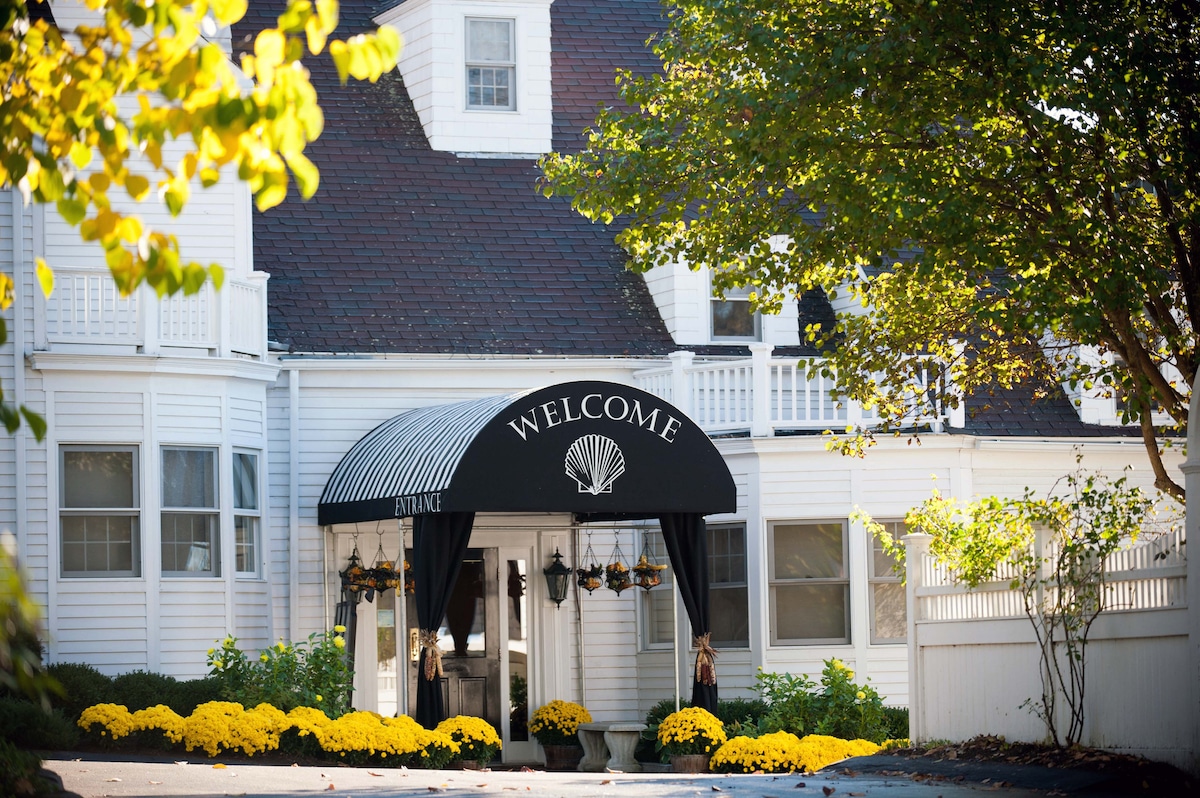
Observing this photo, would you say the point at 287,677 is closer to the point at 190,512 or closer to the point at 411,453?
the point at 190,512

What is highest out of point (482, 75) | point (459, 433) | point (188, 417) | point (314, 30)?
point (482, 75)

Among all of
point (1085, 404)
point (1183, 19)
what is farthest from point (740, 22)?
point (1085, 404)

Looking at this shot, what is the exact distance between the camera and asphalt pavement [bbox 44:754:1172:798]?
38.0ft

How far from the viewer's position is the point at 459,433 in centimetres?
1739

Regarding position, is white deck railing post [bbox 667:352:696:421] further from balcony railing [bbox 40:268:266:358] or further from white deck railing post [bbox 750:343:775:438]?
balcony railing [bbox 40:268:266:358]

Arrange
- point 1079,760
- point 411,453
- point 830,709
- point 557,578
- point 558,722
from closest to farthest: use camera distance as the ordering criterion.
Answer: point 1079,760
point 411,453
point 830,709
point 558,722
point 557,578

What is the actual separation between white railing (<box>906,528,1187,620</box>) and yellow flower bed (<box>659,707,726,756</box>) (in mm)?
2928

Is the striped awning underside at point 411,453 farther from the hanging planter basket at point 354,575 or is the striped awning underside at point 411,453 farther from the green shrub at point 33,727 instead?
the green shrub at point 33,727

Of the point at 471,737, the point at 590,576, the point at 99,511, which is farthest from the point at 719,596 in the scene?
the point at 99,511

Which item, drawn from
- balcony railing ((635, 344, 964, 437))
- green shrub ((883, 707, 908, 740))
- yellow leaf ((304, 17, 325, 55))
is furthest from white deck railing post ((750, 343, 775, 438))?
yellow leaf ((304, 17, 325, 55))

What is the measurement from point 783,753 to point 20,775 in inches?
334

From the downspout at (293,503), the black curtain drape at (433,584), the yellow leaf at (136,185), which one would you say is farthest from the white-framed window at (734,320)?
the yellow leaf at (136,185)

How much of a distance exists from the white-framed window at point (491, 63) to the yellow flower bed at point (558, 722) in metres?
9.47

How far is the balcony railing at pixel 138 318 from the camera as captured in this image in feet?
59.3
